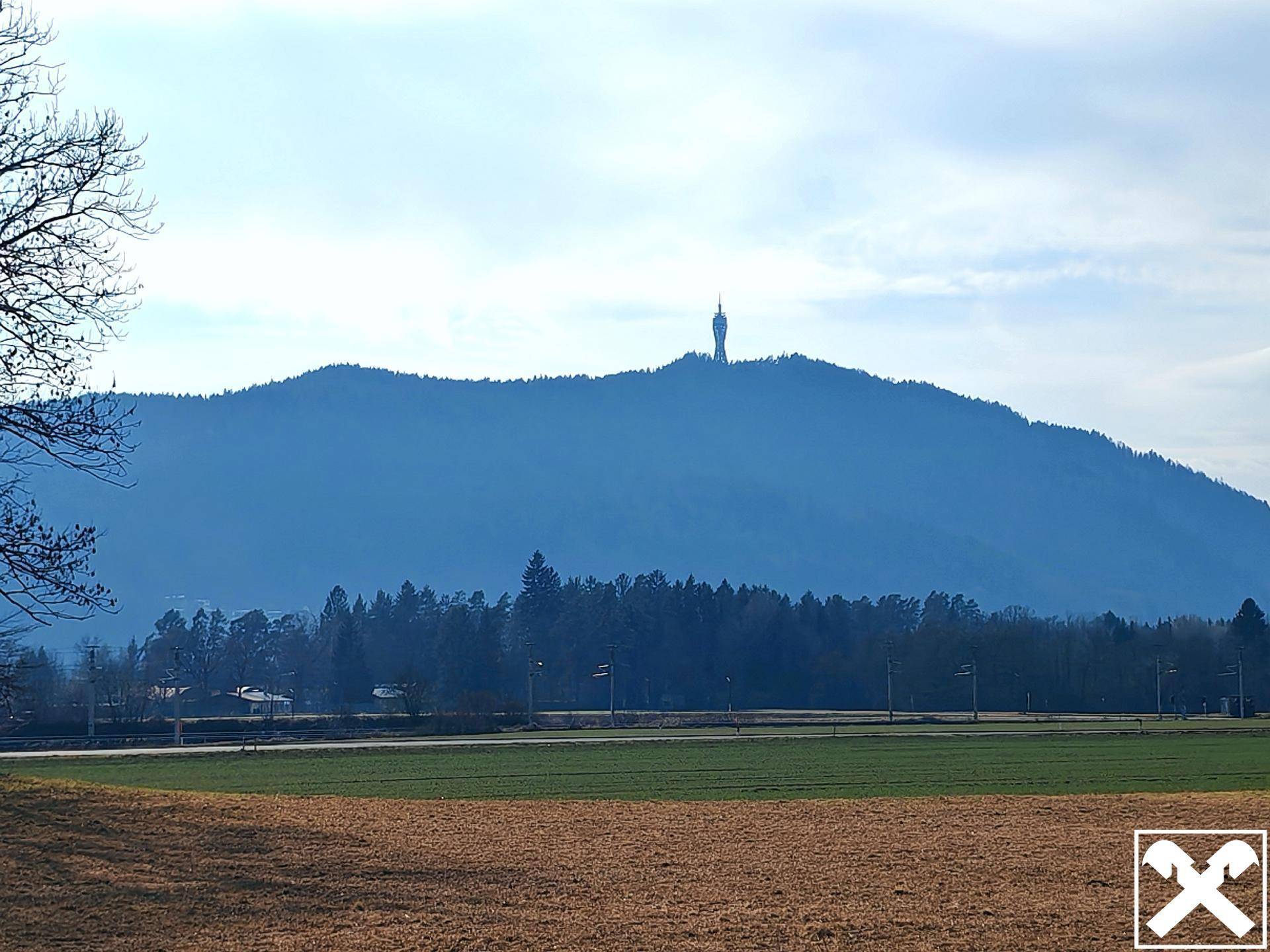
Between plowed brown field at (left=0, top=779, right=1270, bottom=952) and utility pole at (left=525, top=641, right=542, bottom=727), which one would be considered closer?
plowed brown field at (left=0, top=779, right=1270, bottom=952)

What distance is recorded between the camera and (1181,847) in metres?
21.4

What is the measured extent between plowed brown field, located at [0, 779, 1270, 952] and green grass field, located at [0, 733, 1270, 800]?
417 inches

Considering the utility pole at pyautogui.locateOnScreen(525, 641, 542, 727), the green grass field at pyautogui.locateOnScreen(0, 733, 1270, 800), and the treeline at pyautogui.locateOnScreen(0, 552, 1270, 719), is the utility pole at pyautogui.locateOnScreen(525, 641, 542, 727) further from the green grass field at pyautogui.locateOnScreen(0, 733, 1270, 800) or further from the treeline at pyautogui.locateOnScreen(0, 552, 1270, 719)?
the green grass field at pyautogui.locateOnScreen(0, 733, 1270, 800)

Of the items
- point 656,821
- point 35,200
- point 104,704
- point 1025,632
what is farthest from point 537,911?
point 1025,632

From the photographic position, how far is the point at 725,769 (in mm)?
46531

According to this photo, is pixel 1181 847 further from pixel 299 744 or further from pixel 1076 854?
pixel 299 744

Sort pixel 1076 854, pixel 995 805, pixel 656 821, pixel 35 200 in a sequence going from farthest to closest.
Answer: pixel 995 805 < pixel 656 821 < pixel 1076 854 < pixel 35 200

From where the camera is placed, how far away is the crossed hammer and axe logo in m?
15.9

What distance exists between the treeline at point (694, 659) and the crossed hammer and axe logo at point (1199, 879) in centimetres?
9651

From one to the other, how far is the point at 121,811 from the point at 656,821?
385 inches

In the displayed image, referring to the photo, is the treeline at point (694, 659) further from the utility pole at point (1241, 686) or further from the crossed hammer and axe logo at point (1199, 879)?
the crossed hammer and axe logo at point (1199, 879)

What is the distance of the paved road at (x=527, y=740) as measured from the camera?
6812 cm

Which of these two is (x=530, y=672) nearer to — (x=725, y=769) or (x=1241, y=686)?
(x=725, y=769)

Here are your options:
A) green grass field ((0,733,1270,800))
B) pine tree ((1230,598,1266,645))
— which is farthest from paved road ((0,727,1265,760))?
pine tree ((1230,598,1266,645))
